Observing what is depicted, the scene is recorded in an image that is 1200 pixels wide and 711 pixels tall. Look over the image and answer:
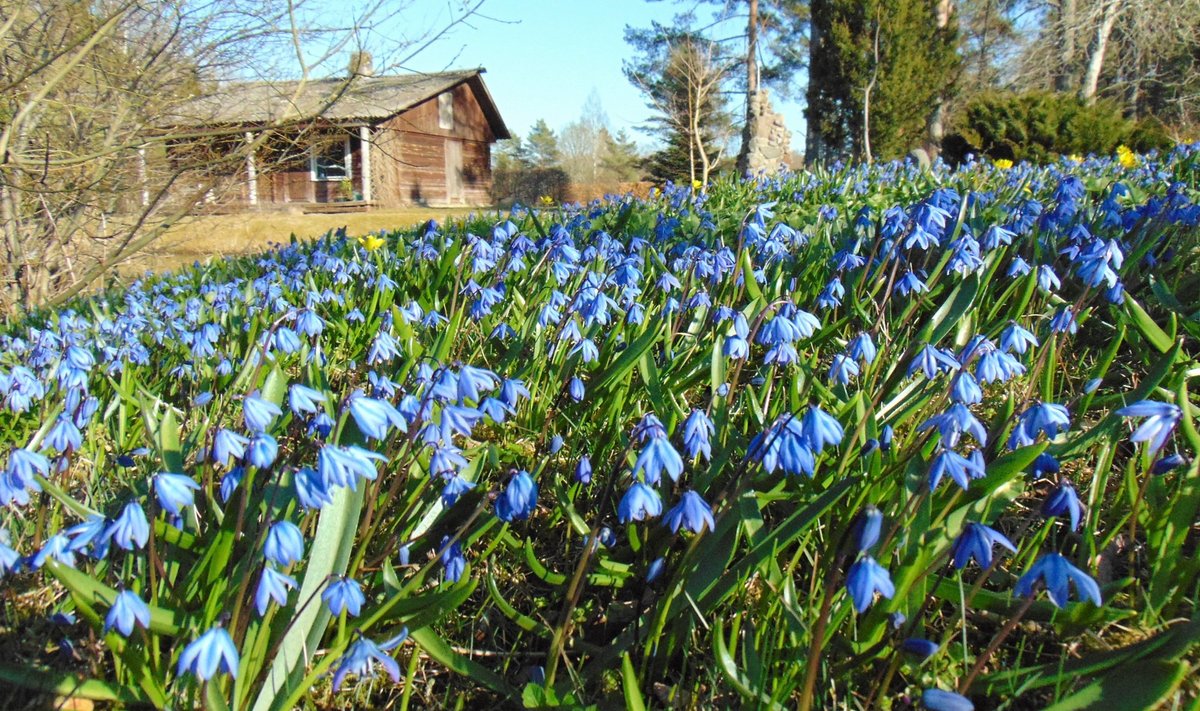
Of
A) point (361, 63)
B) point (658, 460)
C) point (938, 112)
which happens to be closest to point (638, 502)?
point (658, 460)

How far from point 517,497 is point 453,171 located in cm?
3145

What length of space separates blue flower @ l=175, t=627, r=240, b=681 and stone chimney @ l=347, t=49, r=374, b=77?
540 centimetres

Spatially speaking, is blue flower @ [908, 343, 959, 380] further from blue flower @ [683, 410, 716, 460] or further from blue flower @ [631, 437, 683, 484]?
blue flower @ [631, 437, 683, 484]

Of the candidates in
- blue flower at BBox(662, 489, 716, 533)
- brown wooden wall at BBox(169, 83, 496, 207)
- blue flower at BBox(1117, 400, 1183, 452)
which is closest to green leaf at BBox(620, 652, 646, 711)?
blue flower at BBox(662, 489, 716, 533)

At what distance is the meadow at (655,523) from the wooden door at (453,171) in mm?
29546

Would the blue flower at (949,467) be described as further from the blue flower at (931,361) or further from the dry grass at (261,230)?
the dry grass at (261,230)

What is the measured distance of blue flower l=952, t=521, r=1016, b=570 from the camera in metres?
1.10

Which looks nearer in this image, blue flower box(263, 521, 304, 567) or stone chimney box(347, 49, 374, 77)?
blue flower box(263, 521, 304, 567)

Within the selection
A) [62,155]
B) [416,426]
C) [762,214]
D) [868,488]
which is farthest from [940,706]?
[62,155]

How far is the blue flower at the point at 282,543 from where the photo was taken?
113 centimetres

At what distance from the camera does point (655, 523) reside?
1.68 m

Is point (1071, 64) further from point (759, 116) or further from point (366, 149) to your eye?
point (366, 149)

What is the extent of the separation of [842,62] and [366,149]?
16459mm

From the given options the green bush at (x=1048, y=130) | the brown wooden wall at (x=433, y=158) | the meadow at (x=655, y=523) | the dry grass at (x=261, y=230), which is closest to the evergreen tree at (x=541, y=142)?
Answer: the brown wooden wall at (x=433, y=158)
